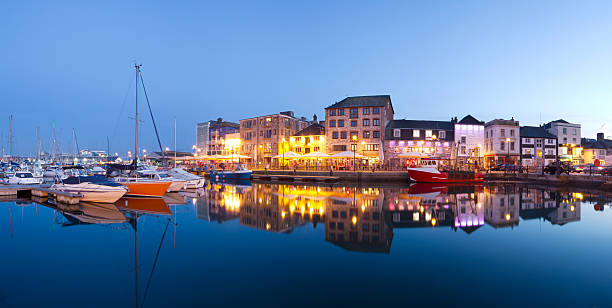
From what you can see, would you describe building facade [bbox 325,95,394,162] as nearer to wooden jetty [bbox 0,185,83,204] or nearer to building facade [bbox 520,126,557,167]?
building facade [bbox 520,126,557,167]

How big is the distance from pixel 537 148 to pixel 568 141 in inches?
347

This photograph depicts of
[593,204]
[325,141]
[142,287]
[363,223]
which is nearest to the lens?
[142,287]

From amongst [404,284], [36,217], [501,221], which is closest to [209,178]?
[36,217]

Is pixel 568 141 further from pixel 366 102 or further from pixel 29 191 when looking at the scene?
pixel 29 191

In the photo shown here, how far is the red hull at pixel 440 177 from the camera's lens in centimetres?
4134

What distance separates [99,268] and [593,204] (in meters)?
31.4

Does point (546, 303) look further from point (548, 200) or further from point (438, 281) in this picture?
point (548, 200)

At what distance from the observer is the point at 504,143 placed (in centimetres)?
5450

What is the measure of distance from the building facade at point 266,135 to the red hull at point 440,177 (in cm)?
2669

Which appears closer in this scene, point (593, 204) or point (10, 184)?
point (593, 204)

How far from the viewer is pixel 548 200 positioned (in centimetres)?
2561

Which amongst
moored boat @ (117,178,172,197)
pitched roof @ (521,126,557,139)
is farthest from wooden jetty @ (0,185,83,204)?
pitched roof @ (521,126,557,139)

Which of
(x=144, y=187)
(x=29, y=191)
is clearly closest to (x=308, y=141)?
(x=144, y=187)

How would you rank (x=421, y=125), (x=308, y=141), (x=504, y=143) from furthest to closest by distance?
1. (x=308, y=141)
2. (x=504, y=143)
3. (x=421, y=125)
